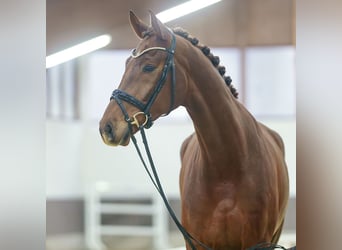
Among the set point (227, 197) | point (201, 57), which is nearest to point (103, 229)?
point (227, 197)

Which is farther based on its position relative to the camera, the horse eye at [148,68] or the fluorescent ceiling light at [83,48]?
the fluorescent ceiling light at [83,48]

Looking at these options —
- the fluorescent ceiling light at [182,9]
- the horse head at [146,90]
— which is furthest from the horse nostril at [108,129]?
the fluorescent ceiling light at [182,9]

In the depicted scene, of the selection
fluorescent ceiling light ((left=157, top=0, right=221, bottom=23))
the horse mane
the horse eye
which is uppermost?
fluorescent ceiling light ((left=157, top=0, right=221, bottom=23))

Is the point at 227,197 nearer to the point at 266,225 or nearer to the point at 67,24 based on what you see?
the point at 266,225

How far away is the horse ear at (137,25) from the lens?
86 centimetres

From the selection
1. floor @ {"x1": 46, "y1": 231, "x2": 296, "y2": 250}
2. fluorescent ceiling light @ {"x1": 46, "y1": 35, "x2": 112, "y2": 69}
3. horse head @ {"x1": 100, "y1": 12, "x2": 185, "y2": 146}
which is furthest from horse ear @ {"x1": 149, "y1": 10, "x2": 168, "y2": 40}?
floor @ {"x1": 46, "y1": 231, "x2": 296, "y2": 250}

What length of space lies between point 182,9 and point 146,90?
0.21 metres

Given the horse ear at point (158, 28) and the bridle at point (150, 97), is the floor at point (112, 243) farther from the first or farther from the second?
the horse ear at point (158, 28)

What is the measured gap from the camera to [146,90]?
0.80 meters

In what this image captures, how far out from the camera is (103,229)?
941mm

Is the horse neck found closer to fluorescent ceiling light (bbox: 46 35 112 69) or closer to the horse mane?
the horse mane

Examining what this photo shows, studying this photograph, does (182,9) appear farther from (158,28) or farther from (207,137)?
(207,137)

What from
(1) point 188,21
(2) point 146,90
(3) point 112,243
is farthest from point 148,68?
(3) point 112,243

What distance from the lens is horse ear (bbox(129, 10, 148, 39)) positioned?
86 centimetres
